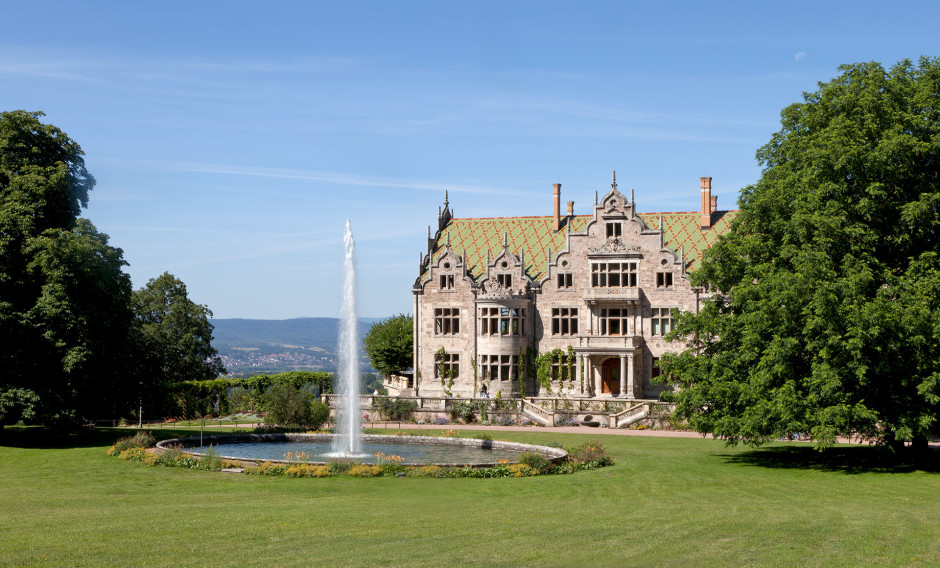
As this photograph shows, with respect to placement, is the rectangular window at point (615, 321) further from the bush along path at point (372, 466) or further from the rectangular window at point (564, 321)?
the bush along path at point (372, 466)

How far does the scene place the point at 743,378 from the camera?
3198 cm

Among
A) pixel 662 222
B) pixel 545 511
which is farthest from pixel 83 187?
pixel 662 222

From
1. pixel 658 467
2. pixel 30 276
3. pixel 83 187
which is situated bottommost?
pixel 658 467

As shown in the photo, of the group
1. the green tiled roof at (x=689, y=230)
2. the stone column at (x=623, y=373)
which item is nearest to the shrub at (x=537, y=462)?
the stone column at (x=623, y=373)

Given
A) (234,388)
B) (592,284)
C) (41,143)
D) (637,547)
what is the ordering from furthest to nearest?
(234,388) < (592,284) < (41,143) < (637,547)

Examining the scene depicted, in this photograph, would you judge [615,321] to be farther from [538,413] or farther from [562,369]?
[538,413]

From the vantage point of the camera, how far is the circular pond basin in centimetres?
3319

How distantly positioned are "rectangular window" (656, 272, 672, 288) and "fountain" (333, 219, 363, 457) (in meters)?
26.0

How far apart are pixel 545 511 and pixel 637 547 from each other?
192 inches

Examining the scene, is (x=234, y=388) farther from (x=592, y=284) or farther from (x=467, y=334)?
(x=592, y=284)

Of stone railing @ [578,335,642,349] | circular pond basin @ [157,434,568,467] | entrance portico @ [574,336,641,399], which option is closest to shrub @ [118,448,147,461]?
circular pond basin @ [157,434,568,467]

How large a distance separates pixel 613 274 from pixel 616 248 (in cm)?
184

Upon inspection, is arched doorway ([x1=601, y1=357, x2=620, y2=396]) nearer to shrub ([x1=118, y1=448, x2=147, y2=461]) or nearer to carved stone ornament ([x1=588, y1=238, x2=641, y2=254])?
carved stone ornament ([x1=588, y1=238, x2=641, y2=254])

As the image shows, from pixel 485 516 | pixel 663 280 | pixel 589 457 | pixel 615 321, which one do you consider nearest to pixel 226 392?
pixel 615 321
